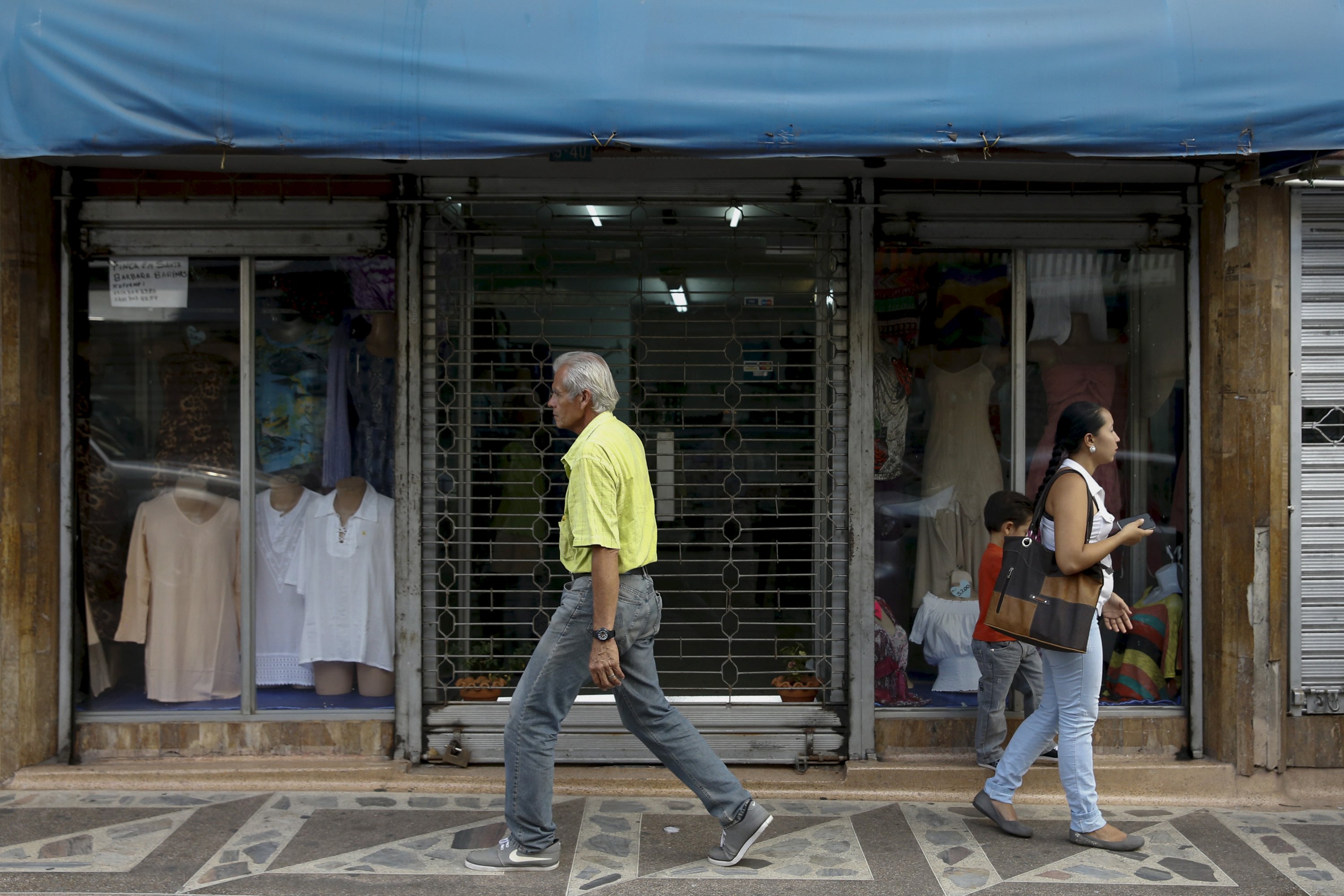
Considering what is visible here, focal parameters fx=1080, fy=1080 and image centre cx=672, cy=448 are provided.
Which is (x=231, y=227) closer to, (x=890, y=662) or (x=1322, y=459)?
(x=890, y=662)

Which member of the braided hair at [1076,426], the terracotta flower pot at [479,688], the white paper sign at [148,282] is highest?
the white paper sign at [148,282]

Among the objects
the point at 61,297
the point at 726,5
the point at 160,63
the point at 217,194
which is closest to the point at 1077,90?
the point at 726,5

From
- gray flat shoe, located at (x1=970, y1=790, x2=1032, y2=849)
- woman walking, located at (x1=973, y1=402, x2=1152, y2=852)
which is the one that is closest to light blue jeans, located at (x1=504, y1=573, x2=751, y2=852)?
gray flat shoe, located at (x1=970, y1=790, x2=1032, y2=849)

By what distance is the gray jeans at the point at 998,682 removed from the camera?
5051 millimetres

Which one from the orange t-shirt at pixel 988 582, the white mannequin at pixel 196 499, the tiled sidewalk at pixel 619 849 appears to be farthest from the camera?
the white mannequin at pixel 196 499

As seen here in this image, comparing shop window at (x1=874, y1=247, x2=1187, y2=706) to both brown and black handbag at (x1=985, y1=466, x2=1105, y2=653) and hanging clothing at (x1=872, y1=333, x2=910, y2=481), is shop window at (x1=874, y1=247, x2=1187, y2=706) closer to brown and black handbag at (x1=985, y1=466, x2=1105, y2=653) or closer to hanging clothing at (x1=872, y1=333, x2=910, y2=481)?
hanging clothing at (x1=872, y1=333, x2=910, y2=481)

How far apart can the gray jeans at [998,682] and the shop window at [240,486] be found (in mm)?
3014

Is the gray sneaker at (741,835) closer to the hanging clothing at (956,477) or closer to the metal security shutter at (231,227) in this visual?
the hanging clothing at (956,477)

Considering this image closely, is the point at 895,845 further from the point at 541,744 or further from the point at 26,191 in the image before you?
the point at 26,191

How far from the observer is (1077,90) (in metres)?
4.44

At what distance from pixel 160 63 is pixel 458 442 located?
84.4 inches

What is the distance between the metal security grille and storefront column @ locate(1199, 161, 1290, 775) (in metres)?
1.83

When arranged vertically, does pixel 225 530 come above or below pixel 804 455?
below

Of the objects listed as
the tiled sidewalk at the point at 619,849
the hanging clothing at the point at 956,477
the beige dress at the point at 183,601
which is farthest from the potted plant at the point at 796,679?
the beige dress at the point at 183,601
